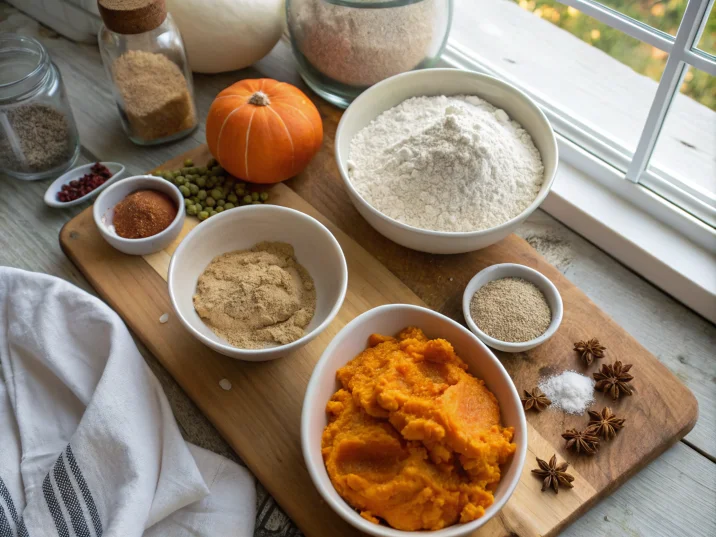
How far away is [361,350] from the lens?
1162 mm

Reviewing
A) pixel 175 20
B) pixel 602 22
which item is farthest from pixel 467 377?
pixel 175 20

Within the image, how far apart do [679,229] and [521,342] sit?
0.49 metres

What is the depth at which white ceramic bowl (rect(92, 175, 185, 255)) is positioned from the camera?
4.44 feet

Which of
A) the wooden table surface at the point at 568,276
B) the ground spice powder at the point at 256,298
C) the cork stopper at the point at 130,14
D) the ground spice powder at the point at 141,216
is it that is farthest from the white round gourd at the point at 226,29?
the ground spice powder at the point at 256,298

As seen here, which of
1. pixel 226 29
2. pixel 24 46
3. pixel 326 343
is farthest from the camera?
pixel 226 29

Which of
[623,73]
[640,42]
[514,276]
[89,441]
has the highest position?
[640,42]

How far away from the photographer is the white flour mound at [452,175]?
4.28 ft

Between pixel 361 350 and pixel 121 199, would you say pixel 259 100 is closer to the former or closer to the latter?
pixel 121 199

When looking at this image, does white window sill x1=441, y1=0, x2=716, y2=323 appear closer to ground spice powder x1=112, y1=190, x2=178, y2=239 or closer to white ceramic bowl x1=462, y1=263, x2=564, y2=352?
white ceramic bowl x1=462, y1=263, x2=564, y2=352

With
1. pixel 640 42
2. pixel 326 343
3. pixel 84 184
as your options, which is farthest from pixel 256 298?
pixel 640 42

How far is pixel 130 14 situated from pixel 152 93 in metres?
0.21

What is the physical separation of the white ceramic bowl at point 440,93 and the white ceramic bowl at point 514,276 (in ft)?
0.20

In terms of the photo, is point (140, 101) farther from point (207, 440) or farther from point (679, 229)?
point (679, 229)

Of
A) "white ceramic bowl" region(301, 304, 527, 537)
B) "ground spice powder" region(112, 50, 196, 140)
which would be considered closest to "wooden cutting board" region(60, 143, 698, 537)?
"white ceramic bowl" region(301, 304, 527, 537)
